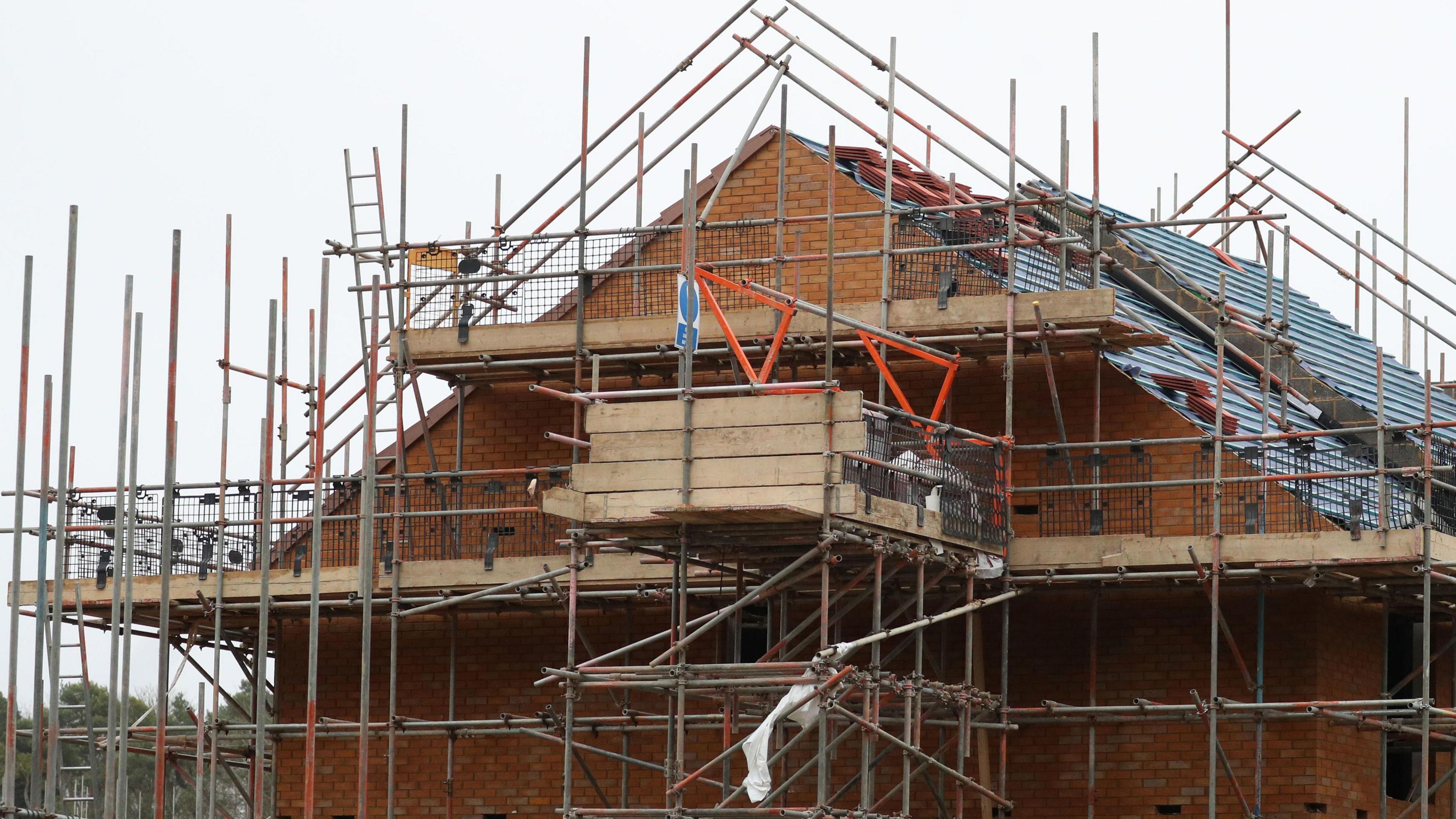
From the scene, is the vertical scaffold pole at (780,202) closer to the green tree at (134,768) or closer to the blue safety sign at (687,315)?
the blue safety sign at (687,315)

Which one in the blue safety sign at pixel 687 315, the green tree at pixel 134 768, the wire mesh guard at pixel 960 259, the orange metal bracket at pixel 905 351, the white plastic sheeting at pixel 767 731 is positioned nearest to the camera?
the white plastic sheeting at pixel 767 731

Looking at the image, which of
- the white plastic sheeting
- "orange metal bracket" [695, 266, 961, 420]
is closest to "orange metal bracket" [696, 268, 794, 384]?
"orange metal bracket" [695, 266, 961, 420]

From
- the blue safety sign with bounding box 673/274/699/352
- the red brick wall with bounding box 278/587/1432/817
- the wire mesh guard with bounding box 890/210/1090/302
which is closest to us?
the blue safety sign with bounding box 673/274/699/352

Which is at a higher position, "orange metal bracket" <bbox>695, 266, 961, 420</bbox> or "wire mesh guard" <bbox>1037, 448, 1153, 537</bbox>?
"orange metal bracket" <bbox>695, 266, 961, 420</bbox>

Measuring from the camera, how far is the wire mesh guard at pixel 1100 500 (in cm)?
2423

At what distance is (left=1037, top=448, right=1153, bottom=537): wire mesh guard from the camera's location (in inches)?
954

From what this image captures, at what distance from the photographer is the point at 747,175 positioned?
89.2ft

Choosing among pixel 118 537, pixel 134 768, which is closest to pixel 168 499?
pixel 118 537

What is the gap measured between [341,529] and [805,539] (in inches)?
302

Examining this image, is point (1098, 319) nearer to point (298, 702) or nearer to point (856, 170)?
point (856, 170)

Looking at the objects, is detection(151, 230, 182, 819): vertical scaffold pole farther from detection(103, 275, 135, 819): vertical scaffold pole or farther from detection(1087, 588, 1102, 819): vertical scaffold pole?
detection(1087, 588, 1102, 819): vertical scaffold pole

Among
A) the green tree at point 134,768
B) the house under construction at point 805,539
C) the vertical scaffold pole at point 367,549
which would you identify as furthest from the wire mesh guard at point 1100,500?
the green tree at point 134,768

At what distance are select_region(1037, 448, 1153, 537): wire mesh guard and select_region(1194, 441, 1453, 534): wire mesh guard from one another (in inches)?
22.8

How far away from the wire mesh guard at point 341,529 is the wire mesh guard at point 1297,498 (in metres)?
6.63
